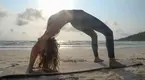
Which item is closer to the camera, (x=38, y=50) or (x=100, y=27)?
(x=38, y=50)

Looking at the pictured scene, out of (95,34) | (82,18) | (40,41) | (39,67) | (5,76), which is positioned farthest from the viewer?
(95,34)

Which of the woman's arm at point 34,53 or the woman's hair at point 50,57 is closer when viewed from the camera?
the woman's arm at point 34,53

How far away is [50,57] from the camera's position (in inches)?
186

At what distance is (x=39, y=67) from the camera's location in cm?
474

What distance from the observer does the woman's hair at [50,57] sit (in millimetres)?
4672

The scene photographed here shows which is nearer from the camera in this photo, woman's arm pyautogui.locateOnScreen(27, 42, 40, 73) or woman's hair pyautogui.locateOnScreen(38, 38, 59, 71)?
woman's arm pyautogui.locateOnScreen(27, 42, 40, 73)

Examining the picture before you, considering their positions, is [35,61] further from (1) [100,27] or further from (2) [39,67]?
(1) [100,27]

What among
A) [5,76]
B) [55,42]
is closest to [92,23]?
[55,42]

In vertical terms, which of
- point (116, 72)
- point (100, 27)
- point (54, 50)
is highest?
point (100, 27)

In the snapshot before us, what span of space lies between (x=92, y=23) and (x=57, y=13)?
795 mm

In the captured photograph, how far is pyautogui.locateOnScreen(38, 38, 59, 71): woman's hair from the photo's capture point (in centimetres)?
467

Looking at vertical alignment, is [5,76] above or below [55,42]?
below

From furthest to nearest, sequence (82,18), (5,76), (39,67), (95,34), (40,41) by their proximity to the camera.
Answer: (95,34)
(82,18)
(39,67)
(40,41)
(5,76)

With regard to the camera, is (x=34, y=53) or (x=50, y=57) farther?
(x=50, y=57)
